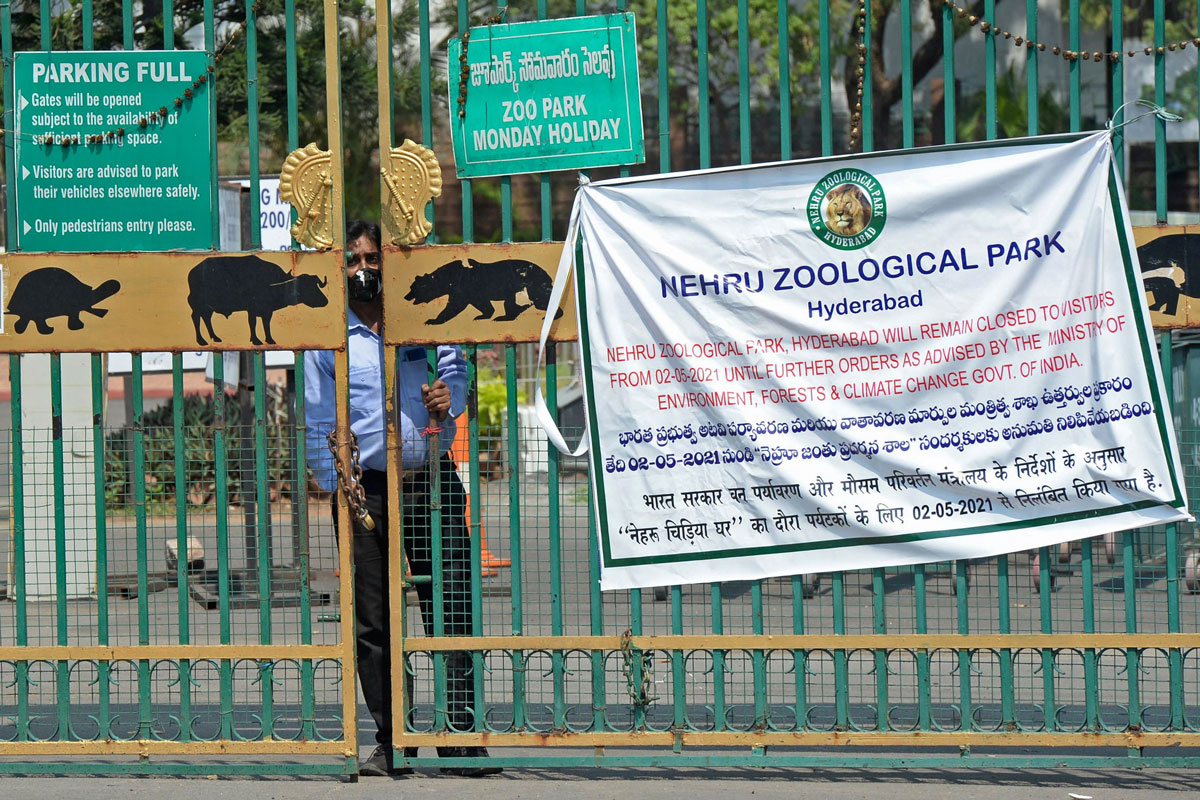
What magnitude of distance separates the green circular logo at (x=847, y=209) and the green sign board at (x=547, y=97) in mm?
664

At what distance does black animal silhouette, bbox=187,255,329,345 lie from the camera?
4832mm

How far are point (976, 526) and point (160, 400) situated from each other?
1977cm

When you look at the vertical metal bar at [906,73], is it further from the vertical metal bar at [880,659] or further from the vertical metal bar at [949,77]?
the vertical metal bar at [880,659]

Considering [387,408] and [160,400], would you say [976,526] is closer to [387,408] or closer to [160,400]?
[387,408]

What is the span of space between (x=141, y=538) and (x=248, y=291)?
1008mm

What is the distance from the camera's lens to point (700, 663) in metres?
7.14

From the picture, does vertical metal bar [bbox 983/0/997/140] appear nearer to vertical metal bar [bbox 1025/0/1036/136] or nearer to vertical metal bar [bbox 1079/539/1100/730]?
vertical metal bar [bbox 1025/0/1036/136]

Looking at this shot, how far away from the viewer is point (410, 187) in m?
4.80

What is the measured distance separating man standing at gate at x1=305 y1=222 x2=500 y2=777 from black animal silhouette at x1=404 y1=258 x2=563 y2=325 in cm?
26

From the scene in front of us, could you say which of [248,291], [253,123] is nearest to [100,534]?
[248,291]

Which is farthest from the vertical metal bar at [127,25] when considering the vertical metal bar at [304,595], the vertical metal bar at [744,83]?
the vertical metal bar at [744,83]

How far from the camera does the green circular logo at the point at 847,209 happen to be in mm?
4703

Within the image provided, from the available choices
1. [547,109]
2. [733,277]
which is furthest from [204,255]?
[733,277]

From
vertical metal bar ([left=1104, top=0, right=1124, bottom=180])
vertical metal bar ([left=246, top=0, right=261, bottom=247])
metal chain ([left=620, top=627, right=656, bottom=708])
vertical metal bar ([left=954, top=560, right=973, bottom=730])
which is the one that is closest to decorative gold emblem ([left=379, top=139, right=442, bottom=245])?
vertical metal bar ([left=246, top=0, right=261, bottom=247])
